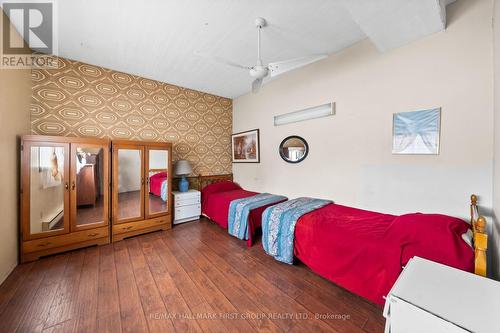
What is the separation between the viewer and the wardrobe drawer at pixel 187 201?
11.9 feet

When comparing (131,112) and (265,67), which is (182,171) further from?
(265,67)

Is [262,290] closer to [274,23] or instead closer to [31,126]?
[274,23]

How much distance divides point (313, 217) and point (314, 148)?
1261 mm

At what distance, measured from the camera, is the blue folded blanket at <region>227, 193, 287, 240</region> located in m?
2.89

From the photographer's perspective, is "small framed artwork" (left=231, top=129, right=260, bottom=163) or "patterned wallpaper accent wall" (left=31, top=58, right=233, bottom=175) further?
"small framed artwork" (left=231, top=129, right=260, bottom=163)

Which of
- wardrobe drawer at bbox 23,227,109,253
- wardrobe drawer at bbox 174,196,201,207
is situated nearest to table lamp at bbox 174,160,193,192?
wardrobe drawer at bbox 174,196,201,207

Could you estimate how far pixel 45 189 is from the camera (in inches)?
95.7

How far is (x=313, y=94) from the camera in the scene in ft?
10.0

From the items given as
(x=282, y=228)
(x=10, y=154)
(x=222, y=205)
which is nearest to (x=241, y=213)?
(x=222, y=205)

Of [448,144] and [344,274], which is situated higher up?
[448,144]

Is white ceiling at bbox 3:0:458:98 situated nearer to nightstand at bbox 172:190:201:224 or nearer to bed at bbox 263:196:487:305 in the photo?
bed at bbox 263:196:487:305

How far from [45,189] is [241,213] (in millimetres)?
2666

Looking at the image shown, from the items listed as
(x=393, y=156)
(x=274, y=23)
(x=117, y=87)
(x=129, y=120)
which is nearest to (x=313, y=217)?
(x=393, y=156)

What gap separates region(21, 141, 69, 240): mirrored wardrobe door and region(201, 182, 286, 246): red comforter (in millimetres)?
2126
